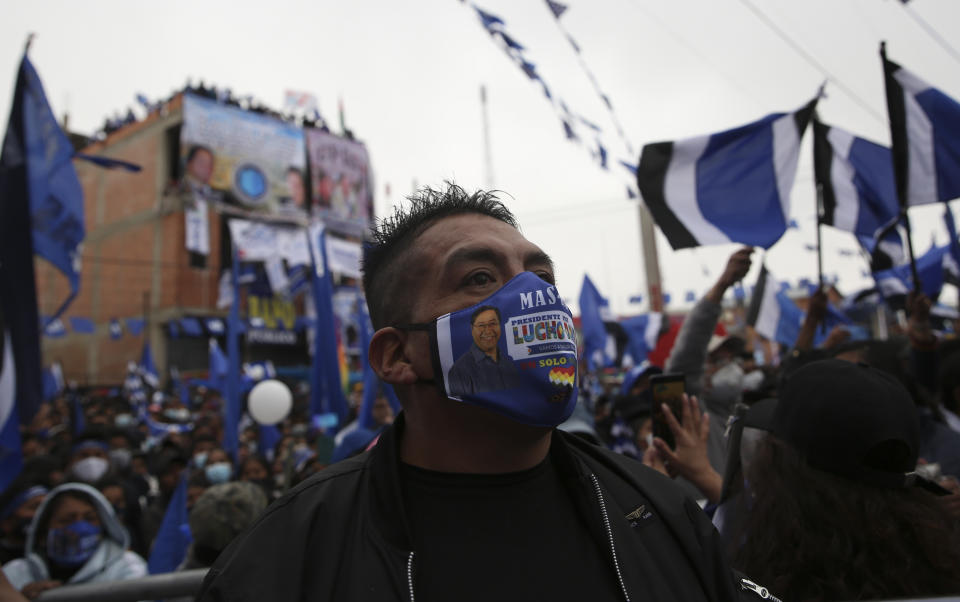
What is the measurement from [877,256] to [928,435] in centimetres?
197

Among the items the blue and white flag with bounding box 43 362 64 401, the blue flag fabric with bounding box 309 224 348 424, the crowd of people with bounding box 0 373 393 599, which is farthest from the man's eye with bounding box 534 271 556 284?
the blue flag fabric with bounding box 309 224 348 424

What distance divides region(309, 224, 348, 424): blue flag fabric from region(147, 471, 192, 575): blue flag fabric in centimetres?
244

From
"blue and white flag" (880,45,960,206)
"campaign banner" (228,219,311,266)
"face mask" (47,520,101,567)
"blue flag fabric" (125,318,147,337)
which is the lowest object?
"face mask" (47,520,101,567)

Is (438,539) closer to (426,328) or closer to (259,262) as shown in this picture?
(426,328)

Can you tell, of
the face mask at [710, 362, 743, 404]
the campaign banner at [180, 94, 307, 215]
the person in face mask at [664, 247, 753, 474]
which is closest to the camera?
the person in face mask at [664, 247, 753, 474]

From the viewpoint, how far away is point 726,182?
13.9 ft

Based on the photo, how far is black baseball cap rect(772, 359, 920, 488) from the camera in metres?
1.59

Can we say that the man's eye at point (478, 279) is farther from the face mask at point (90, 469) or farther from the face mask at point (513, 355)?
the face mask at point (90, 469)

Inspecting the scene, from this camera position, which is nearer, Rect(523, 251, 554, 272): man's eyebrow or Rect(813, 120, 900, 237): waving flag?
Rect(523, 251, 554, 272): man's eyebrow

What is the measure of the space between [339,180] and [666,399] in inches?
1460

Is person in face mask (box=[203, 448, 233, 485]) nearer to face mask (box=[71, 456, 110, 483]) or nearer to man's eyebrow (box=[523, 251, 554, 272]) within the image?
face mask (box=[71, 456, 110, 483])

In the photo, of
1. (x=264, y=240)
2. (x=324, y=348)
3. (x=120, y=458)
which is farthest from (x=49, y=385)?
(x=264, y=240)

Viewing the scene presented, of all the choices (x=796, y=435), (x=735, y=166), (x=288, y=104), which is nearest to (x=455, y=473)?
(x=796, y=435)

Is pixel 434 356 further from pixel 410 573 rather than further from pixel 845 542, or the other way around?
pixel 845 542
